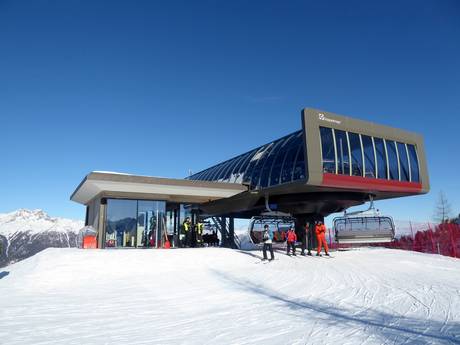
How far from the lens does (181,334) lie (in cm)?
549

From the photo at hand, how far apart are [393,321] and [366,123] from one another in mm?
15147

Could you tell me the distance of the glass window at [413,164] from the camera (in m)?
20.9

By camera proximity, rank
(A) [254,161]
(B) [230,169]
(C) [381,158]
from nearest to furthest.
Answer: (C) [381,158] < (A) [254,161] < (B) [230,169]

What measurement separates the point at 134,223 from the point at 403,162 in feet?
52.2

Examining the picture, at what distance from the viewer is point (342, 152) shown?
18.3 m

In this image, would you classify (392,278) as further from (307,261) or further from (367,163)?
A: (367,163)

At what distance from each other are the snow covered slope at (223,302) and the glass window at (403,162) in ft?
23.4

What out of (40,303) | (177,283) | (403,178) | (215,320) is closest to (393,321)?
(215,320)

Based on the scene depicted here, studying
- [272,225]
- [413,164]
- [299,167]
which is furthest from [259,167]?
[413,164]

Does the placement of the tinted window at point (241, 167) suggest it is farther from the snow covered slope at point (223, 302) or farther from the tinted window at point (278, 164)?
the snow covered slope at point (223, 302)

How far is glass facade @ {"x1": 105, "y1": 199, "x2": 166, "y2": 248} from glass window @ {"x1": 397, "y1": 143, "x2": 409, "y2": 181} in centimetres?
1412

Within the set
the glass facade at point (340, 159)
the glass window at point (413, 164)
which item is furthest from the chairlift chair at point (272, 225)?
the glass window at point (413, 164)

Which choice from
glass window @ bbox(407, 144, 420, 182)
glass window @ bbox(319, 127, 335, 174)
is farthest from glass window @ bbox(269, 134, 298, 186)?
glass window @ bbox(407, 144, 420, 182)

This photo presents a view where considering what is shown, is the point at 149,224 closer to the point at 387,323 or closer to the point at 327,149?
the point at 327,149
